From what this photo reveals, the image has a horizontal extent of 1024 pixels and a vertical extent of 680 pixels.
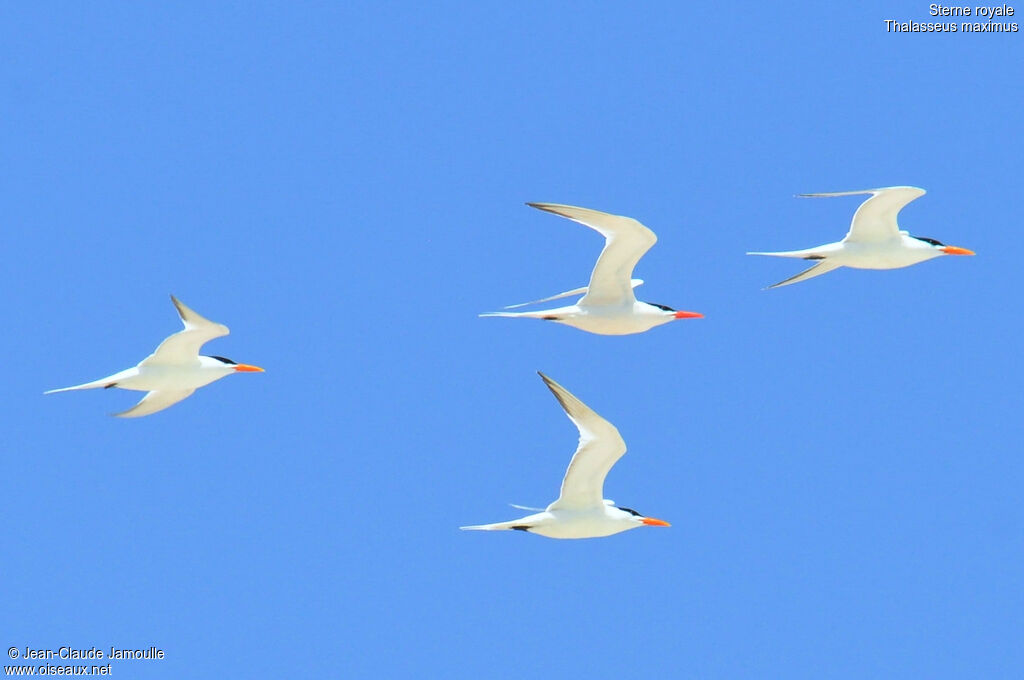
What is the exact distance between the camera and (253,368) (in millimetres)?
15023

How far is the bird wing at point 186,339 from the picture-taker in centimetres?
1401

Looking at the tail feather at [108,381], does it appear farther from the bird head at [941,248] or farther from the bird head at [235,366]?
the bird head at [941,248]

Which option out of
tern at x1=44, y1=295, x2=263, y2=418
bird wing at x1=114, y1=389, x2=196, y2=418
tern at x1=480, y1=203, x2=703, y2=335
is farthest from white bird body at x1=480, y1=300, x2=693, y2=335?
bird wing at x1=114, y1=389, x2=196, y2=418

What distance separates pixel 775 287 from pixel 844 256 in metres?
0.74

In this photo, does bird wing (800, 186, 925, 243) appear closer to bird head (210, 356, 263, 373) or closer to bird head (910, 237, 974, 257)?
bird head (910, 237, 974, 257)

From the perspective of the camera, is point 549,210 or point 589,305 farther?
point 589,305

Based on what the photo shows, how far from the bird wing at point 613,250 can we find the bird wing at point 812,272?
5.64ft

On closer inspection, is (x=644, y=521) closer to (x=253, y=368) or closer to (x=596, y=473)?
(x=596, y=473)

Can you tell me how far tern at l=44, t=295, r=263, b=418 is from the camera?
558 inches

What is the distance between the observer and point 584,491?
1388 cm

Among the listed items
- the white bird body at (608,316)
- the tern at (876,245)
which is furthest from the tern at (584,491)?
the tern at (876,245)

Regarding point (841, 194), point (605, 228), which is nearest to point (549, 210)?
point (605, 228)

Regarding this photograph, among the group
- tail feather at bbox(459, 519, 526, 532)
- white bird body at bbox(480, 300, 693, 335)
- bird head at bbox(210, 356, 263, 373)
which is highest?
white bird body at bbox(480, 300, 693, 335)

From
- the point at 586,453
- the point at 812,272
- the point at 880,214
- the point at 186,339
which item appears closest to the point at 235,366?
the point at 186,339
